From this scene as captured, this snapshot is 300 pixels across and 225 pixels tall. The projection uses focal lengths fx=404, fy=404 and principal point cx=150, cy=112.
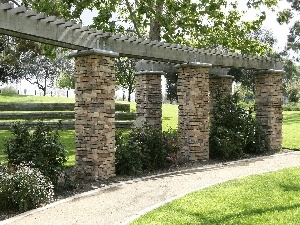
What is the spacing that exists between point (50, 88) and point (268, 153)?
210 ft

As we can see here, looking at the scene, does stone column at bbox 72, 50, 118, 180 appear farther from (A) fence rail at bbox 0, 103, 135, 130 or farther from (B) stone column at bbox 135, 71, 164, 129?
(A) fence rail at bbox 0, 103, 135, 130

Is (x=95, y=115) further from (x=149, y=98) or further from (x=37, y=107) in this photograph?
(x=37, y=107)

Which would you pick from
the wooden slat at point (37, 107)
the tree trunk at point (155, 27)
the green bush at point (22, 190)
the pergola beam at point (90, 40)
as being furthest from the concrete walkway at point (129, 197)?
the wooden slat at point (37, 107)

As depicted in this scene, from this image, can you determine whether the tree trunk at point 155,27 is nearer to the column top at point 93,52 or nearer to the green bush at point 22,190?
the column top at point 93,52

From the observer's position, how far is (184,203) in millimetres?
7664

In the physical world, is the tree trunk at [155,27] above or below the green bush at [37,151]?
above

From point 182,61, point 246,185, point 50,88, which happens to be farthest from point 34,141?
point 50,88

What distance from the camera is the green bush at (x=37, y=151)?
873 cm

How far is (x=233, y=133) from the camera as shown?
13781mm

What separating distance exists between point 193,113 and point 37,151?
18.9 ft

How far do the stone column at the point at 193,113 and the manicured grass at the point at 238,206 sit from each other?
3.45 m

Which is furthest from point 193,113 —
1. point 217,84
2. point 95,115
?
point 217,84

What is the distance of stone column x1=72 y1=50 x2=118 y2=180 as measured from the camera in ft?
33.0

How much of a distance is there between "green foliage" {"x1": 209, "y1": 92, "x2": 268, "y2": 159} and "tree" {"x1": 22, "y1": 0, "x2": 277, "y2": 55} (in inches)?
273
